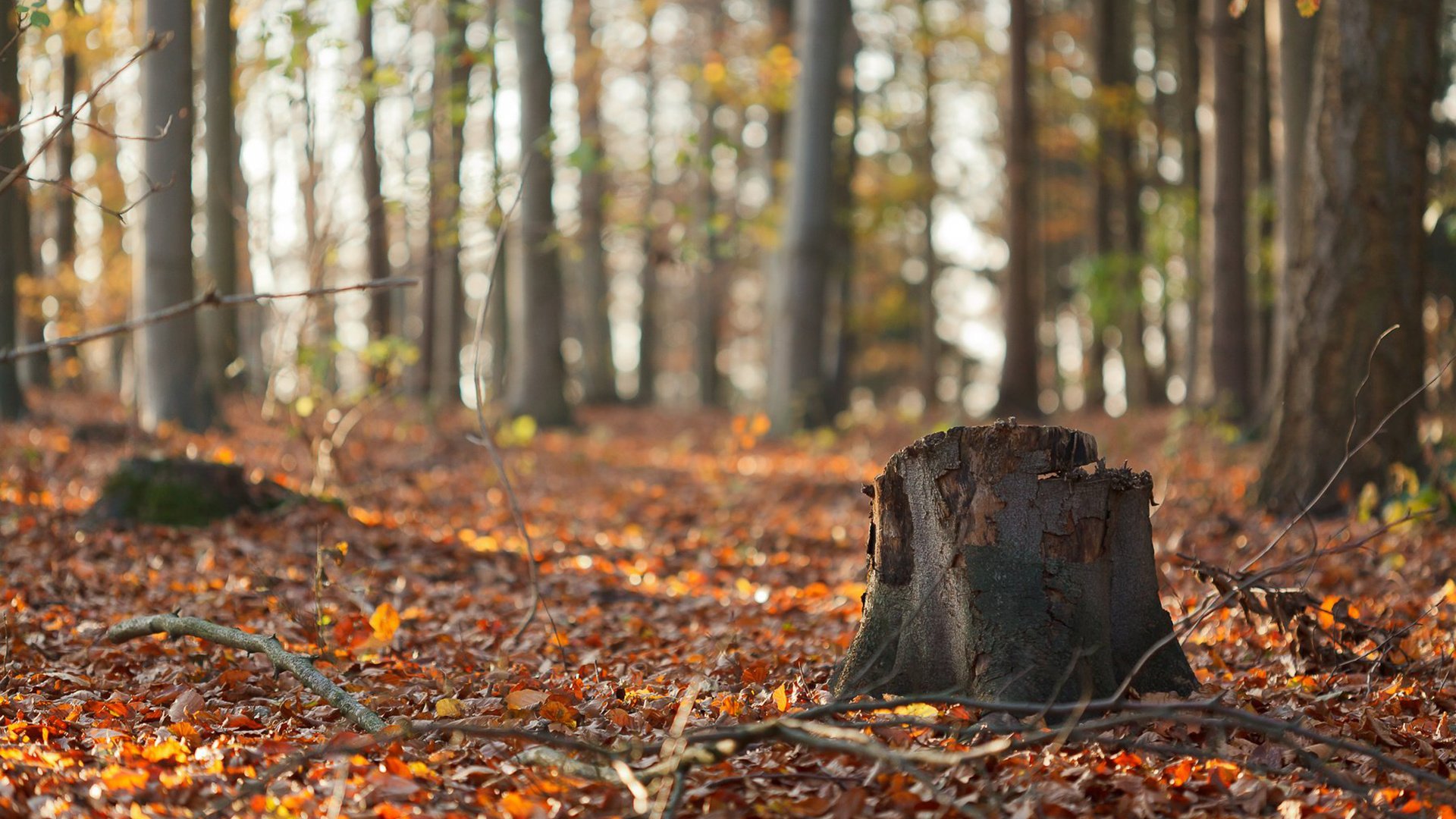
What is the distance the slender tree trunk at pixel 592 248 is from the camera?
63.1 feet

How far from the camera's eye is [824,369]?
13453mm

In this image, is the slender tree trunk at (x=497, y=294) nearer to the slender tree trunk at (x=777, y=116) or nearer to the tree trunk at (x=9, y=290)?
the slender tree trunk at (x=777, y=116)

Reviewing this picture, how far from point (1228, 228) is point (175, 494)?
10.1 meters

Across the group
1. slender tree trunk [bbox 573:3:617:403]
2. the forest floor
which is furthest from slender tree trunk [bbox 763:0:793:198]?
the forest floor

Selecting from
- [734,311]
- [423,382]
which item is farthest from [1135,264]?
[734,311]

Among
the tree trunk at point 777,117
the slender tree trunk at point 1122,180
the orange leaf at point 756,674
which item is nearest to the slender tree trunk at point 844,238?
the tree trunk at point 777,117

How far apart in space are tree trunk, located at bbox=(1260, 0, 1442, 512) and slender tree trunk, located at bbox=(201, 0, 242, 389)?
870cm

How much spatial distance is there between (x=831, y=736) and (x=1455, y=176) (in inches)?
365

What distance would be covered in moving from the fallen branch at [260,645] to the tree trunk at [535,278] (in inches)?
341

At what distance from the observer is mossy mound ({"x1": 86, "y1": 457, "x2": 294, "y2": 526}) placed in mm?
6551

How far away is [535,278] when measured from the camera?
13.8 meters

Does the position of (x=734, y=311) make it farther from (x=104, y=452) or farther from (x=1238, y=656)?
(x=1238, y=656)

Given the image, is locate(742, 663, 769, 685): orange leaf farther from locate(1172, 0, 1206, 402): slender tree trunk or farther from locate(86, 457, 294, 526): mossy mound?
locate(1172, 0, 1206, 402): slender tree trunk

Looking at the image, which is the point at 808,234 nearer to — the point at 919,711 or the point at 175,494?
the point at 175,494
